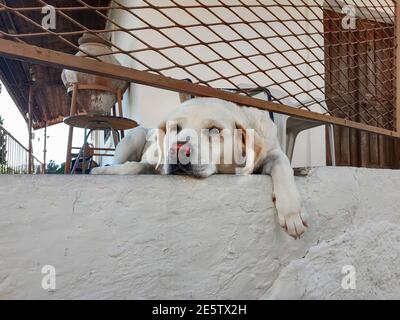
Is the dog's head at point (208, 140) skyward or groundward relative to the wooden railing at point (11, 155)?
groundward

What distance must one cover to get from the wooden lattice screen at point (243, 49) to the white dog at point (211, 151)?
0.11 m

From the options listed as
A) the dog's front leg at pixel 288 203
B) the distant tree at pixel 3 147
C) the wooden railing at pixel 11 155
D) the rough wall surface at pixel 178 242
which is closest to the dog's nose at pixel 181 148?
the rough wall surface at pixel 178 242

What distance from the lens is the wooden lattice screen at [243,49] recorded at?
1603 millimetres

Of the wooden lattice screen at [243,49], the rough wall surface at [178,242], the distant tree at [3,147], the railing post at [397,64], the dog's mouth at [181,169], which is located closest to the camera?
the rough wall surface at [178,242]

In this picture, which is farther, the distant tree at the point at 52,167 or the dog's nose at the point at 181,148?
the distant tree at the point at 52,167

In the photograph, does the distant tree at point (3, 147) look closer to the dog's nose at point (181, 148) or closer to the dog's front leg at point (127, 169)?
the dog's front leg at point (127, 169)

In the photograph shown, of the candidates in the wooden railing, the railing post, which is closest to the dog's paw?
the railing post

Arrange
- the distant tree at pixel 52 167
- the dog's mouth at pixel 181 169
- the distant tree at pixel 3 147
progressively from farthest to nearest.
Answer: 1. the distant tree at pixel 52 167
2. the distant tree at pixel 3 147
3. the dog's mouth at pixel 181 169

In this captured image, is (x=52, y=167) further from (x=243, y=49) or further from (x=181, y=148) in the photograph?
(x=181, y=148)

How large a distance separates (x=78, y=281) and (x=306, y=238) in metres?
0.93

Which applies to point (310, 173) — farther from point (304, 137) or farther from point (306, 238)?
point (304, 137)

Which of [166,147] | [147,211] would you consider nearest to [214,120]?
[166,147]

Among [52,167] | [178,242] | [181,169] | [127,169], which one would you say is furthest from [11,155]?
[178,242]

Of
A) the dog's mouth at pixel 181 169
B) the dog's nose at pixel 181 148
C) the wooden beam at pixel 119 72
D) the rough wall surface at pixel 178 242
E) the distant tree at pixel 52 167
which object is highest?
the distant tree at pixel 52 167
